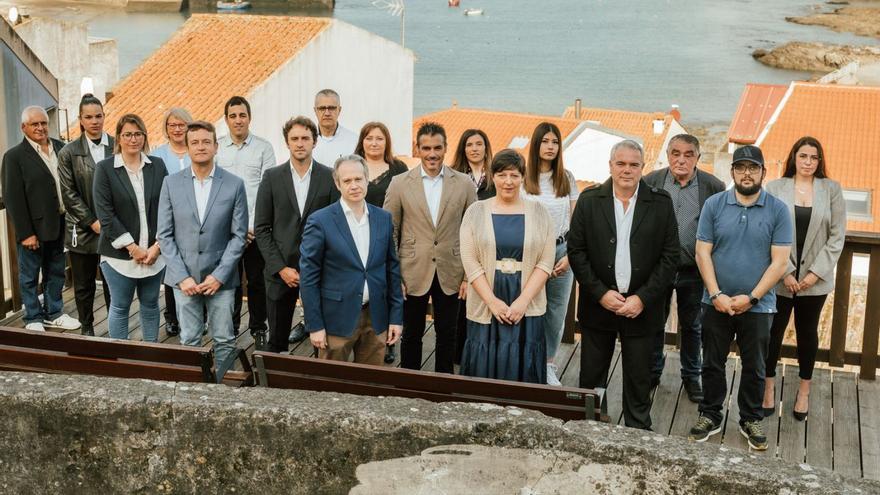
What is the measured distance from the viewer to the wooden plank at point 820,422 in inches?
196

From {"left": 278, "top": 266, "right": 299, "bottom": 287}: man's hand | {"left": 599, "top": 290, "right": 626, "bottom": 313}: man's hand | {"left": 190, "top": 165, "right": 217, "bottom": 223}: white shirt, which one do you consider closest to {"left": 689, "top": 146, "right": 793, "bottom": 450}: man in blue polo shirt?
{"left": 599, "top": 290, "right": 626, "bottom": 313}: man's hand

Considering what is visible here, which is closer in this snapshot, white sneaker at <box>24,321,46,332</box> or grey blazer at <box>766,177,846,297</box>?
grey blazer at <box>766,177,846,297</box>

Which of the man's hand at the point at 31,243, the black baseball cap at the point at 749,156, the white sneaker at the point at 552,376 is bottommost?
the white sneaker at the point at 552,376

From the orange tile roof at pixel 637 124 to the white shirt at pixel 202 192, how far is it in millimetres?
42593

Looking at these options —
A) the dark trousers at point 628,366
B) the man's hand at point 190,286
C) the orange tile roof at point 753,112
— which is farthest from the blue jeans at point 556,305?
the orange tile roof at point 753,112

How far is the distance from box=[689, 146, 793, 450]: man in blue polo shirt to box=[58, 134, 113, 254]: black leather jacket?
12.3 feet

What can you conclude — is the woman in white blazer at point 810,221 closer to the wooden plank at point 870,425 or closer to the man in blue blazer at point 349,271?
the wooden plank at point 870,425

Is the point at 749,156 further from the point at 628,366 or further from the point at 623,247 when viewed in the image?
the point at 628,366

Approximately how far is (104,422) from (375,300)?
1982mm

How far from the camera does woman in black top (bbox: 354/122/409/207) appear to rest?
6.07 m

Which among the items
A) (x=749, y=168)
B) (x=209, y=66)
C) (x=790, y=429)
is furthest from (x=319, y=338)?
(x=209, y=66)

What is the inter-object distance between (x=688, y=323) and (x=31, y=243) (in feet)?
14.2

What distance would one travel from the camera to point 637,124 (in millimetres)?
51719

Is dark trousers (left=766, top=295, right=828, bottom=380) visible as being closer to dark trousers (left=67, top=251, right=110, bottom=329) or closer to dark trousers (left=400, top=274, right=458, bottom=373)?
dark trousers (left=400, top=274, right=458, bottom=373)
